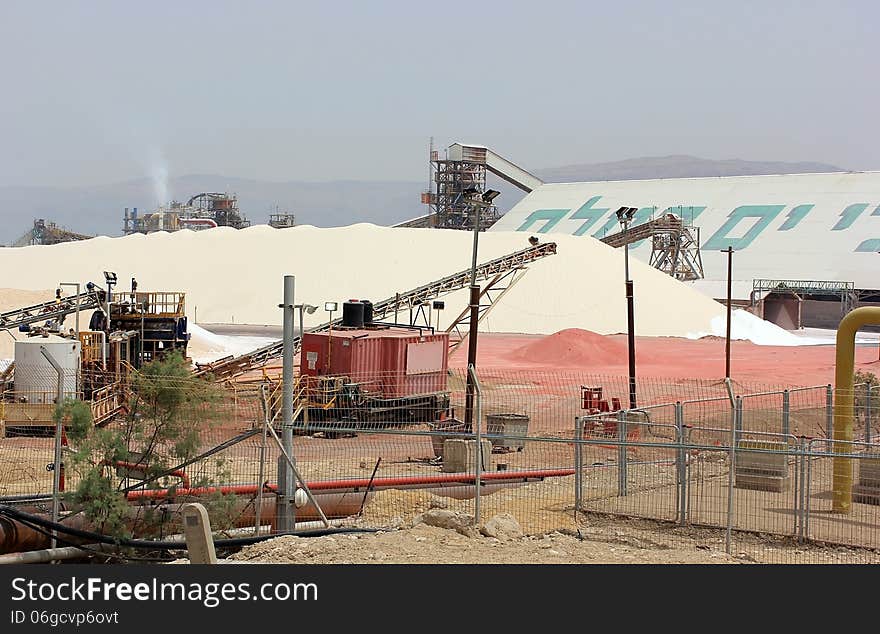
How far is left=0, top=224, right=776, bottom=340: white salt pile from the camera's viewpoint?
2341 inches

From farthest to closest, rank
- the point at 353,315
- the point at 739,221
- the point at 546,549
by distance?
the point at 739,221 < the point at 353,315 < the point at 546,549

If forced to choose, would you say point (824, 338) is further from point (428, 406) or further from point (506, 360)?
point (428, 406)

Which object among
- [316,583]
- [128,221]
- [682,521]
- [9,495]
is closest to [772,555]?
[682,521]

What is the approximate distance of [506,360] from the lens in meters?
45.9

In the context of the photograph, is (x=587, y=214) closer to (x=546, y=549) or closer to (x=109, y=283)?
(x=109, y=283)

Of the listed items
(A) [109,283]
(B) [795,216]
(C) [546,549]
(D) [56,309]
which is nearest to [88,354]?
(A) [109,283]

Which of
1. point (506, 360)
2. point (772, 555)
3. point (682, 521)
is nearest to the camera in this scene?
point (772, 555)

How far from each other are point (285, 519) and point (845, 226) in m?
71.8

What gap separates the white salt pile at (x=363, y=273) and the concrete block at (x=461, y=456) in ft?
122

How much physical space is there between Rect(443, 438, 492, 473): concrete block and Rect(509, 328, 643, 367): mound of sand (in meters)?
25.3

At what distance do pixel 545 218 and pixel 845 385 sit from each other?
84038 millimetres

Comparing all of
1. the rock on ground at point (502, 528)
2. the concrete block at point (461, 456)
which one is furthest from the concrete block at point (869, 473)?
the concrete block at point (461, 456)

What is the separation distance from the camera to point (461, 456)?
728 inches

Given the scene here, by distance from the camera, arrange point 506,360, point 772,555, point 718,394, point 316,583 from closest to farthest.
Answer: point 316,583
point 772,555
point 718,394
point 506,360
